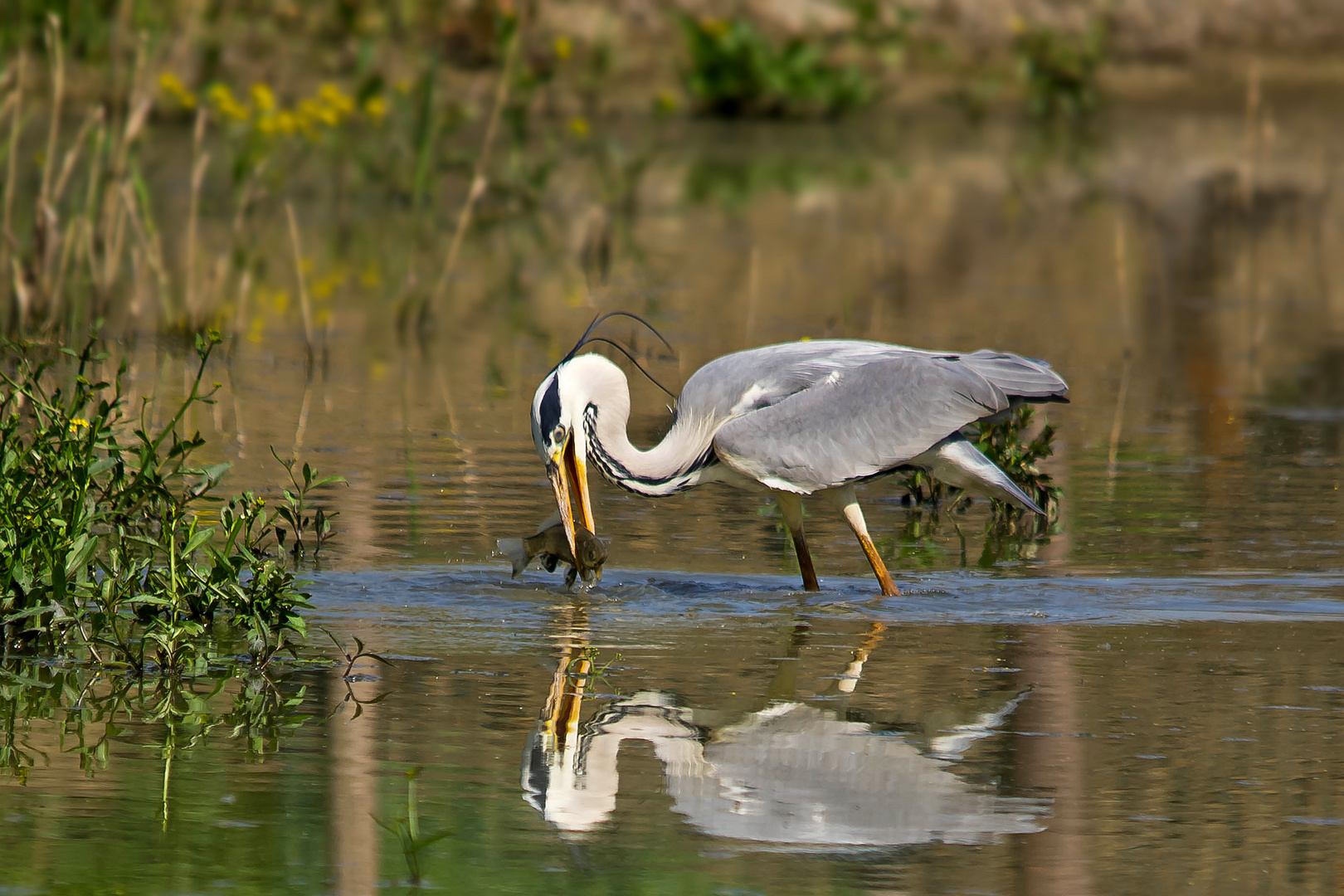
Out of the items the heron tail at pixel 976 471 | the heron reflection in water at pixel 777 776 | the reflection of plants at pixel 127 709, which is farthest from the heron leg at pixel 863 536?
the reflection of plants at pixel 127 709

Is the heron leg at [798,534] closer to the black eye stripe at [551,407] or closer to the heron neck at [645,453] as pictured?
the heron neck at [645,453]

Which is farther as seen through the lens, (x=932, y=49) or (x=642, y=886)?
(x=932, y=49)

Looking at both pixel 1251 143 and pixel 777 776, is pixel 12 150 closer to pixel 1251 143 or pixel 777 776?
pixel 777 776

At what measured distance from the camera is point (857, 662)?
597 cm

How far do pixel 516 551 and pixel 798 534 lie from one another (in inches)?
35.8

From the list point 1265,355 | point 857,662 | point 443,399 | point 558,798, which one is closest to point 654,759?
point 558,798

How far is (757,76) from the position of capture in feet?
82.3

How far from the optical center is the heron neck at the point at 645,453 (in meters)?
7.05

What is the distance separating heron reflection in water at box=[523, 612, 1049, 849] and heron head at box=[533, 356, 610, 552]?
1.33 metres

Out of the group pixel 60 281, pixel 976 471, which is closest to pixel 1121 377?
pixel 976 471

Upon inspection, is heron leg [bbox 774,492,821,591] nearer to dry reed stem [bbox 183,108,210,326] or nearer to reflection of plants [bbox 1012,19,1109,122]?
dry reed stem [bbox 183,108,210,326]

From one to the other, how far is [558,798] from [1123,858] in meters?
1.14

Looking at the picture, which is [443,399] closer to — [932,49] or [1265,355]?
[1265,355]

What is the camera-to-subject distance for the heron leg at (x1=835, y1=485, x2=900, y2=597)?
6.85m
